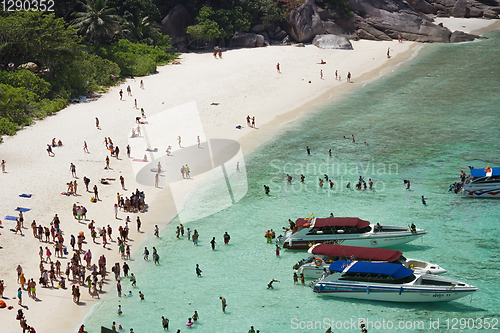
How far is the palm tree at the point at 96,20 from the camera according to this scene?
71.6 meters

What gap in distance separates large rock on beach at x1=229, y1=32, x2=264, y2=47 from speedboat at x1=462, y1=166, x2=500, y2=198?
5142cm

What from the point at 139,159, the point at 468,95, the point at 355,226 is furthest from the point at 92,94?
the point at 468,95

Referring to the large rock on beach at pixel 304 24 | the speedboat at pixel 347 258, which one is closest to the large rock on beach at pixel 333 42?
the large rock on beach at pixel 304 24

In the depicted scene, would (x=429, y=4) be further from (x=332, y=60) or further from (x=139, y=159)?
(x=139, y=159)

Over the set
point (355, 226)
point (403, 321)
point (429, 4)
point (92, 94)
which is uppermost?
point (429, 4)

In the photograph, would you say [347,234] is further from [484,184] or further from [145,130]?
[145,130]

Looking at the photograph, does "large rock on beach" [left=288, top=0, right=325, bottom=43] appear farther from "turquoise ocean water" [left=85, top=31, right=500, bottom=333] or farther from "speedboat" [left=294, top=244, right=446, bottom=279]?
"speedboat" [left=294, top=244, right=446, bottom=279]

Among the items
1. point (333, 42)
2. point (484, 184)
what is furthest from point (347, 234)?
point (333, 42)

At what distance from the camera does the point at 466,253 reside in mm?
35594

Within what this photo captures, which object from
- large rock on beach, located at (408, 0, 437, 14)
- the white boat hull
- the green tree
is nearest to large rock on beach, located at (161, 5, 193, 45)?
the green tree

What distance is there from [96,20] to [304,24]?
1401 inches

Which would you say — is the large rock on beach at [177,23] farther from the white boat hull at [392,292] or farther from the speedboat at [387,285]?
the white boat hull at [392,292]

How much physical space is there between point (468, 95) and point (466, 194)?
28.7 meters

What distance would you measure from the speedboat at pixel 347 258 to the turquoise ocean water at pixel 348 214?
1.24 meters
